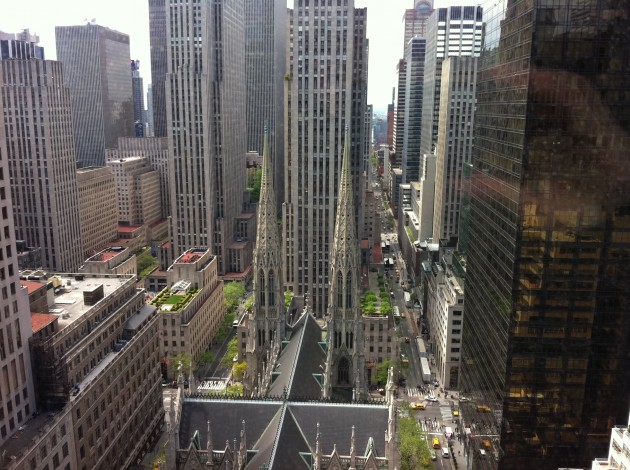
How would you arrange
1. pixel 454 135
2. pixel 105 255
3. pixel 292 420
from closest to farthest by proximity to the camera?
pixel 292 420 → pixel 454 135 → pixel 105 255

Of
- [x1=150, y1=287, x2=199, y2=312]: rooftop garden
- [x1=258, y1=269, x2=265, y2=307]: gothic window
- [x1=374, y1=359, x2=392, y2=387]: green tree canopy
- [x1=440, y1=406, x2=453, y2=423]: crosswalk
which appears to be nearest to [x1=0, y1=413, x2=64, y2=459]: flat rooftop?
[x1=258, y1=269, x2=265, y2=307]: gothic window

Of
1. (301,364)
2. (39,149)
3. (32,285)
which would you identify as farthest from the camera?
(39,149)

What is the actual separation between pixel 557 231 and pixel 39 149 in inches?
6238

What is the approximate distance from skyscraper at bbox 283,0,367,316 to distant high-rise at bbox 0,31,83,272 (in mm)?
76960

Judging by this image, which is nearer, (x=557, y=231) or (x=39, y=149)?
(x=557, y=231)

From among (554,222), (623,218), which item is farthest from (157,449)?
(623,218)

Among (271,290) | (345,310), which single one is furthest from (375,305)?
(271,290)

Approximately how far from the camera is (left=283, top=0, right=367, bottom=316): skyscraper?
475 feet

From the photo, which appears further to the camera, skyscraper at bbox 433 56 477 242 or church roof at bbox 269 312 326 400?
skyscraper at bbox 433 56 477 242

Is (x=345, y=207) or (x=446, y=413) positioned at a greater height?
(x=345, y=207)

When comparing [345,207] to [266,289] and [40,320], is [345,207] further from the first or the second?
[40,320]

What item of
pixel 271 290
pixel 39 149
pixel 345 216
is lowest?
pixel 271 290

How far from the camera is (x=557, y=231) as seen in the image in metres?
74.9

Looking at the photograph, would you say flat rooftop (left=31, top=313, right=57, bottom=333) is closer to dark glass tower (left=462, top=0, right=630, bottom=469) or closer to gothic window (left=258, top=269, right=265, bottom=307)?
gothic window (left=258, top=269, right=265, bottom=307)
